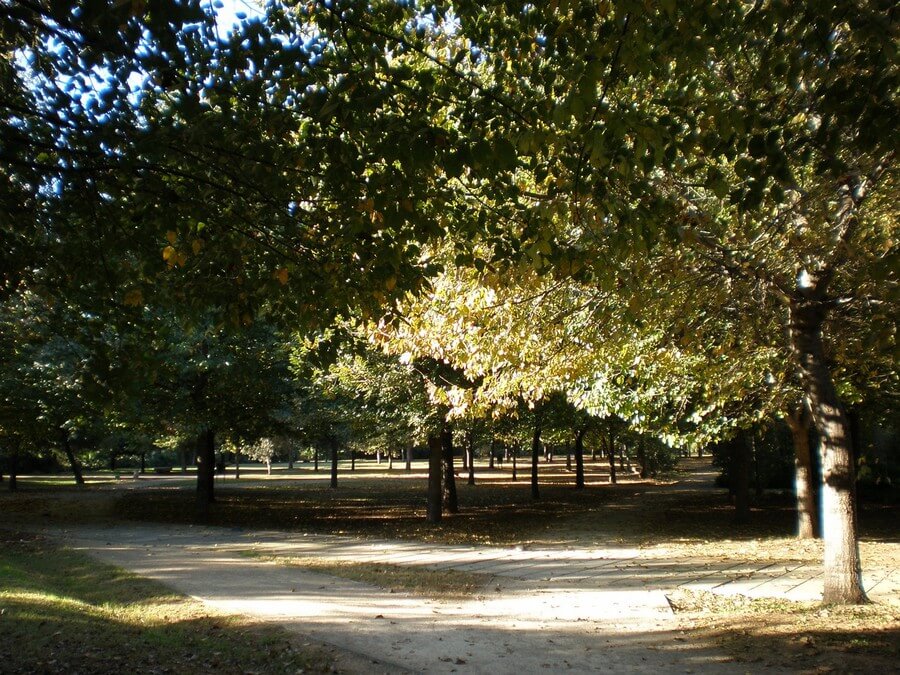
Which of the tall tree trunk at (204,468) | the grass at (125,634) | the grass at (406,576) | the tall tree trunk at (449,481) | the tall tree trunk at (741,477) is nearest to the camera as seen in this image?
the grass at (125,634)

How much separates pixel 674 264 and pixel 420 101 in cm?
450

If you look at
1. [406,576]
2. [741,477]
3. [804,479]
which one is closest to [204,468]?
[406,576]

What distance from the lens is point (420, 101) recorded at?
5191 millimetres

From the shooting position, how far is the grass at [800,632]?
6387 millimetres

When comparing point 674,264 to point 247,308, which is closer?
point 247,308

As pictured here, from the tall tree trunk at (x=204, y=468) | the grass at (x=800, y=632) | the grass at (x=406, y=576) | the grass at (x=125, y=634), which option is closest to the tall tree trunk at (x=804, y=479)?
the grass at (x=800, y=632)

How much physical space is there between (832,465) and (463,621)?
4764mm

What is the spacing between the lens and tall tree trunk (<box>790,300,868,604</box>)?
820 cm

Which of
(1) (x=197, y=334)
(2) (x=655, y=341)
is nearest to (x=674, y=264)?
(2) (x=655, y=341)

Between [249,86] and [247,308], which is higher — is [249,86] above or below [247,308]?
above

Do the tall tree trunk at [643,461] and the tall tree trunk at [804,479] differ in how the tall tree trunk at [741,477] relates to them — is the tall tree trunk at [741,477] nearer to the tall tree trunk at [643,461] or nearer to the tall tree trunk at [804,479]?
the tall tree trunk at [804,479]

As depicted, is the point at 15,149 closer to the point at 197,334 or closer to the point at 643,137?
the point at 643,137

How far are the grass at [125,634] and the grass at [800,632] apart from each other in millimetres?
4188

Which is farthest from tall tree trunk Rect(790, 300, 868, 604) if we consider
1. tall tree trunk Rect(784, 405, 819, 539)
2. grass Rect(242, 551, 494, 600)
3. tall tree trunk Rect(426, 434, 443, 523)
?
tall tree trunk Rect(426, 434, 443, 523)
